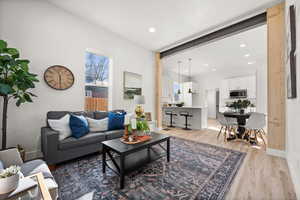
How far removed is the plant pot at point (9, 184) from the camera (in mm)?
803

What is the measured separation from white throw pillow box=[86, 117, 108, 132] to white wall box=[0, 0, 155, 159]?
620 millimetres

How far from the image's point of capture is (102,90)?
3658mm

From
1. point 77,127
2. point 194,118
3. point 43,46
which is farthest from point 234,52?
point 43,46

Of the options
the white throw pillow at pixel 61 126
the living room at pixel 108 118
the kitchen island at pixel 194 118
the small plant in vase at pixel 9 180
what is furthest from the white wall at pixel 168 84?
the small plant in vase at pixel 9 180

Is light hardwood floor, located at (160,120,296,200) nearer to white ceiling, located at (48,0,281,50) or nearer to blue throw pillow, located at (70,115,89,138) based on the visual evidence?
blue throw pillow, located at (70,115,89,138)

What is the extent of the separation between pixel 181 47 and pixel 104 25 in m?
2.50

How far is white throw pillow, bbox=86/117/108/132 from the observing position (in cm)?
273

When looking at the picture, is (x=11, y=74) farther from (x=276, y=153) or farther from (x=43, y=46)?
(x=276, y=153)

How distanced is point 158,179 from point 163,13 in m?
3.29

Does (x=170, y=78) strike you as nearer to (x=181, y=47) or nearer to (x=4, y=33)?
(x=181, y=47)

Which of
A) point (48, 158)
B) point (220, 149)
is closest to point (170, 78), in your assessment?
point (220, 149)

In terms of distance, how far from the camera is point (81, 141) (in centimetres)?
227

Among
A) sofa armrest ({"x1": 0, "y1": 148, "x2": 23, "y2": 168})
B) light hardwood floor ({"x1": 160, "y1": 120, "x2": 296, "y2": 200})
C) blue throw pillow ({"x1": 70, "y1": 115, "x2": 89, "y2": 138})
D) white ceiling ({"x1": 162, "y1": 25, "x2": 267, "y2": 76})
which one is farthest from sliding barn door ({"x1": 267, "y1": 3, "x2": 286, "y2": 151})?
sofa armrest ({"x1": 0, "y1": 148, "x2": 23, "y2": 168})

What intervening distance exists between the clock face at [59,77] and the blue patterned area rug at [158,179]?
5.33 ft
